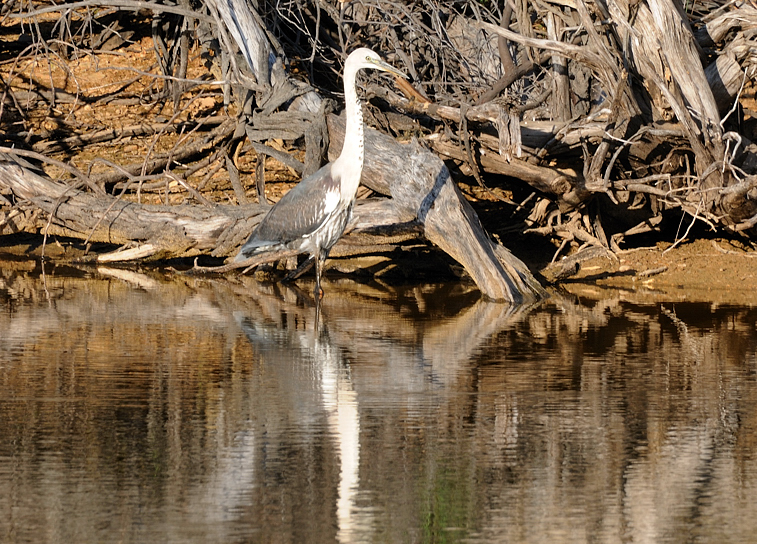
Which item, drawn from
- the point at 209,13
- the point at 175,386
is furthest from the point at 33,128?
the point at 175,386

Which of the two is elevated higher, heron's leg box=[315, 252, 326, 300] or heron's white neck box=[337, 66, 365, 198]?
heron's white neck box=[337, 66, 365, 198]

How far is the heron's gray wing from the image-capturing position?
27.3 feet

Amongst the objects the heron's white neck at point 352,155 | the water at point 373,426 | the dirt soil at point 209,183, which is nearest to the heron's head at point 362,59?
the heron's white neck at point 352,155

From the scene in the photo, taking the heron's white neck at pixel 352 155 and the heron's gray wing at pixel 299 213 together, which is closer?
the heron's white neck at pixel 352 155

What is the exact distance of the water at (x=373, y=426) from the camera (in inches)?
139

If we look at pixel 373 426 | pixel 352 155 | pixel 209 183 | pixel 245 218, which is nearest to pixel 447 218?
pixel 352 155

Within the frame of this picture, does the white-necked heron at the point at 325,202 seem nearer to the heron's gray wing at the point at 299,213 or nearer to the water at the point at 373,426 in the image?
the heron's gray wing at the point at 299,213

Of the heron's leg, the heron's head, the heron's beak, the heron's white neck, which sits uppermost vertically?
the heron's head

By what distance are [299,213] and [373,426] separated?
4.11 metres

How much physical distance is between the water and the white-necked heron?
106 centimetres

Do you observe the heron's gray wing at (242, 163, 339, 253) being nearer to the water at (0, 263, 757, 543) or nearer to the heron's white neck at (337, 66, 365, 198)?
the heron's white neck at (337, 66, 365, 198)

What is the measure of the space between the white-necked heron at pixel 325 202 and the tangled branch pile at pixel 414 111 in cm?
68

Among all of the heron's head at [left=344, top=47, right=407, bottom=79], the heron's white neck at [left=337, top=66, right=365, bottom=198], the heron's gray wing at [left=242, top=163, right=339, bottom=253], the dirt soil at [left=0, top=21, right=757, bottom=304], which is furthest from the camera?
the dirt soil at [left=0, top=21, right=757, bottom=304]

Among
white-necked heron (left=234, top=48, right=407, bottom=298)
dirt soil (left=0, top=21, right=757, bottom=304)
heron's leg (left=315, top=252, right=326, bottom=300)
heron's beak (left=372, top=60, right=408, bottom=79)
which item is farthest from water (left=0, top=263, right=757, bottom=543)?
heron's beak (left=372, top=60, right=408, bottom=79)
